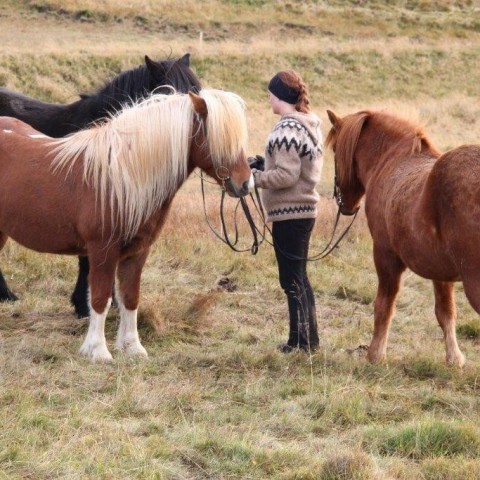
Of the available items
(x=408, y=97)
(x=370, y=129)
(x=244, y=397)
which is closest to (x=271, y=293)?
(x=370, y=129)

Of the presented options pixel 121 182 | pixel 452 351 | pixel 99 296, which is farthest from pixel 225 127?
pixel 452 351

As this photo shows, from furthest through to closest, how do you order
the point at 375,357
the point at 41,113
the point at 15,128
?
the point at 41,113 < the point at 15,128 < the point at 375,357

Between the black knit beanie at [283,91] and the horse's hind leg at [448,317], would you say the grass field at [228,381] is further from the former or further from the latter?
the black knit beanie at [283,91]

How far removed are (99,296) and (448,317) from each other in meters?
2.45

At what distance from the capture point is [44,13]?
29.2 m

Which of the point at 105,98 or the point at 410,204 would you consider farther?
the point at 105,98

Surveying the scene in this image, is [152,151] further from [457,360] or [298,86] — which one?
[457,360]

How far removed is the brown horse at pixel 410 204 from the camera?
4.86m

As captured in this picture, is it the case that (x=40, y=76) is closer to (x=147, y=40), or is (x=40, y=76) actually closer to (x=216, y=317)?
(x=147, y=40)

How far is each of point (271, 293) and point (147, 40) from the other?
21.3 m

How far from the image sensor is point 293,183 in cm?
566

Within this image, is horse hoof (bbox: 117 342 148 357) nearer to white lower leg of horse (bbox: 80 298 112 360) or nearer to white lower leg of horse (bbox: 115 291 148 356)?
white lower leg of horse (bbox: 115 291 148 356)

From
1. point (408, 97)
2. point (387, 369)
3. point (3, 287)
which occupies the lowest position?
point (408, 97)

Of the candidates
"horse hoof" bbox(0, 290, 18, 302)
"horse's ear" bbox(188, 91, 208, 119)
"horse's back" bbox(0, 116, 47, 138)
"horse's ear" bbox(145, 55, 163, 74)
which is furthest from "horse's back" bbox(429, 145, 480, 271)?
"horse hoof" bbox(0, 290, 18, 302)
